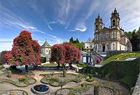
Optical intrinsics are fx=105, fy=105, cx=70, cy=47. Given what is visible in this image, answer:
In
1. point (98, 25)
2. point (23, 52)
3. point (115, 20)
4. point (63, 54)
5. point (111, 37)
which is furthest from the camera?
point (98, 25)

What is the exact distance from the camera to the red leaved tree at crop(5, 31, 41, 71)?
18545 mm

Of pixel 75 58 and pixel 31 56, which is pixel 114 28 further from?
pixel 31 56

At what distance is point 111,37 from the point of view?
40188mm

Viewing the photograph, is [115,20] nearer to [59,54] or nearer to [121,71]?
[59,54]

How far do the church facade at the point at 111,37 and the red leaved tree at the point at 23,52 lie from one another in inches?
1139

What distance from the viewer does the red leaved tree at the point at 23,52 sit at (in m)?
18.5

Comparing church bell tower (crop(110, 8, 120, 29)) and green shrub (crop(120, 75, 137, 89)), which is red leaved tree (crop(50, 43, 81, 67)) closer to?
green shrub (crop(120, 75, 137, 89))

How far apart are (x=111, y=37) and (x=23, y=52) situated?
32.4 meters

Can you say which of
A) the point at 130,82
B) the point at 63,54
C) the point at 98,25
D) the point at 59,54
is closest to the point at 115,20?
the point at 98,25

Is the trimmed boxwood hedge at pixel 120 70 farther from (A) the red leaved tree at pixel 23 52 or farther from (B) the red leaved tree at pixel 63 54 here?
(A) the red leaved tree at pixel 23 52

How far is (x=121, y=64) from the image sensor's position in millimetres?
16391

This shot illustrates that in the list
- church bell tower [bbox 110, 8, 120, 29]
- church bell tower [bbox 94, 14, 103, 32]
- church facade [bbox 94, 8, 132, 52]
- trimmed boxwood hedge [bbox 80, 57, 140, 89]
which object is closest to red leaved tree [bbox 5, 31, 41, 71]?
trimmed boxwood hedge [bbox 80, 57, 140, 89]

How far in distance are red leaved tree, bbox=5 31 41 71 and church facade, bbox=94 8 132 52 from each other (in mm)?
28931

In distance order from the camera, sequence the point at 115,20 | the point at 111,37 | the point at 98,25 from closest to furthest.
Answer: the point at 111,37 → the point at 115,20 → the point at 98,25
